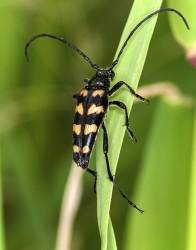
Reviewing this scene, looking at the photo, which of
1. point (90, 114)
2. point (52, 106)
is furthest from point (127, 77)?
point (52, 106)

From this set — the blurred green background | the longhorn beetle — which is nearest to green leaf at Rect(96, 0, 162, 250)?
the longhorn beetle

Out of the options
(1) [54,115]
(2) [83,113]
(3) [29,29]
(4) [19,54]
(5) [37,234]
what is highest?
(3) [29,29]

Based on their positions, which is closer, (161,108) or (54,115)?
(161,108)

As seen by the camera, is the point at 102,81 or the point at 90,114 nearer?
the point at 90,114

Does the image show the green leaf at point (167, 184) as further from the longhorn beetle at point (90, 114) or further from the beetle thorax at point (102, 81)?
the beetle thorax at point (102, 81)

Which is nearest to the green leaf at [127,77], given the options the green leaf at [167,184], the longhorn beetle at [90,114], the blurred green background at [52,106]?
the longhorn beetle at [90,114]

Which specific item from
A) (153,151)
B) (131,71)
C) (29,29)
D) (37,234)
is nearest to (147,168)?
(153,151)

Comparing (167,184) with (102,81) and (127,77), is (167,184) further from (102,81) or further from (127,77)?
(102,81)

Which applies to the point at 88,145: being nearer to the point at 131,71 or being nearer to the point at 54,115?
the point at 131,71
